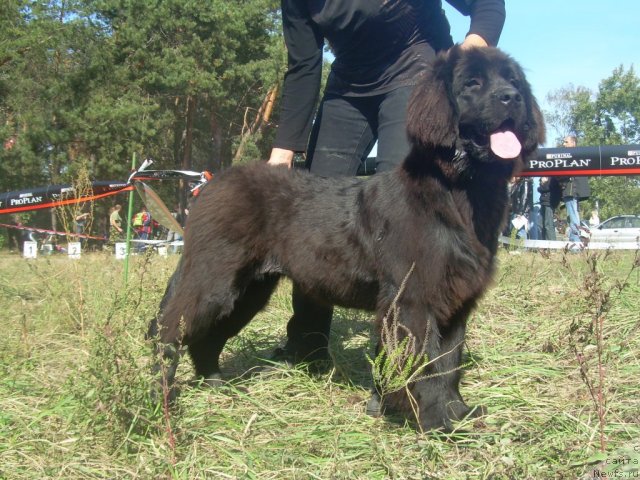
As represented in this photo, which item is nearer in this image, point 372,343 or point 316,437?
point 316,437

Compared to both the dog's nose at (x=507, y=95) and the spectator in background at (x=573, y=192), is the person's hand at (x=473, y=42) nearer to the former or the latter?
the dog's nose at (x=507, y=95)

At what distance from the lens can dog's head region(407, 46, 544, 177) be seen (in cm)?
297

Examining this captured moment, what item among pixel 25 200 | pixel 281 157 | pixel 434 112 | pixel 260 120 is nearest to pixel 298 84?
pixel 281 157

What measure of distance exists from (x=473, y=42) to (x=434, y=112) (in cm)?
71

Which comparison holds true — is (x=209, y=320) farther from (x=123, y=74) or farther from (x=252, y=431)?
(x=123, y=74)

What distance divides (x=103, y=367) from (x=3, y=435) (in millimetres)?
633

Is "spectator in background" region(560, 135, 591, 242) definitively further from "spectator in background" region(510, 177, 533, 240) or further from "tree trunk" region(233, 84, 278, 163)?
"tree trunk" region(233, 84, 278, 163)

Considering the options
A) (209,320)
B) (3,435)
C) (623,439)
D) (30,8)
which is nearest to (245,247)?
(209,320)

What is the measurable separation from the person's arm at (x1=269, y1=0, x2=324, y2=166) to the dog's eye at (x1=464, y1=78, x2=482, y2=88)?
3.89 feet

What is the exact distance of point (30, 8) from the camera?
26.5 metres

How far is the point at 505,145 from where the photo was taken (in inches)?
116

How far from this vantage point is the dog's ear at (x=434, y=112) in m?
2.97

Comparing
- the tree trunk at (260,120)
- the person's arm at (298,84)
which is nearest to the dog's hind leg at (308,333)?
the person's arm at (298,84)

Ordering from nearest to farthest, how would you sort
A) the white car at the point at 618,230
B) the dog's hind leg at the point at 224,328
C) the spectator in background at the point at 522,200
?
the dog's hind leg at the point at 224,328, the white car at the point at 618,230, the spectator in background at the point at 522,200
